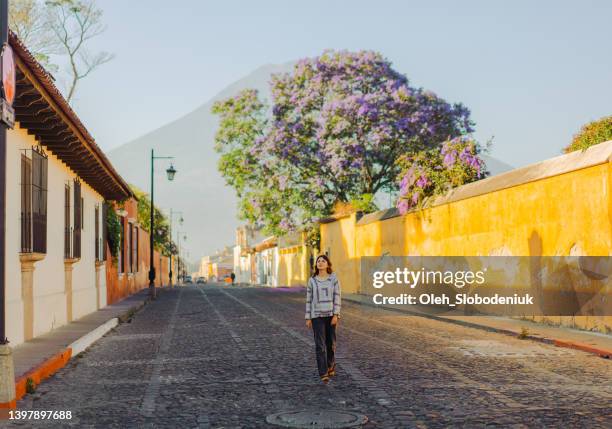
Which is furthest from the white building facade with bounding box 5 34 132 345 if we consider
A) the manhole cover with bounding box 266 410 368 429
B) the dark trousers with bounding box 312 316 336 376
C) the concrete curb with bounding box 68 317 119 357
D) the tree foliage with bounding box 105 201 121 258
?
the tree foliage with bounding box 105 201 121 258

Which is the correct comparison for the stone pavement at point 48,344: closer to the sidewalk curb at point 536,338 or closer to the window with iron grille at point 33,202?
the window with iron grille at point 33,202

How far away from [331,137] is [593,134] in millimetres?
20291

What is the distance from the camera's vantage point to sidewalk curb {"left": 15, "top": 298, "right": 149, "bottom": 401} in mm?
10117

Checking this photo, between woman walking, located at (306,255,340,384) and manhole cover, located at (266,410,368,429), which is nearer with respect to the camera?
manhole cover, located at (266,410,368,429)

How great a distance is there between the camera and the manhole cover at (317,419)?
7.77 m

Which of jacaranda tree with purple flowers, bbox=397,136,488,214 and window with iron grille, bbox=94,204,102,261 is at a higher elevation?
jacaranda tree with purple flowers, bbox=397,136,488,214

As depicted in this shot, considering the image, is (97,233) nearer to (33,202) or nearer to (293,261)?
(33,202)

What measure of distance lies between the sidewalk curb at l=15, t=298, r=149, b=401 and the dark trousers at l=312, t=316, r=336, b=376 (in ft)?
12.1

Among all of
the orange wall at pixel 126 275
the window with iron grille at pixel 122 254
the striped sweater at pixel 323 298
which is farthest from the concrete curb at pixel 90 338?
the window with iron grille at pixel 122 254

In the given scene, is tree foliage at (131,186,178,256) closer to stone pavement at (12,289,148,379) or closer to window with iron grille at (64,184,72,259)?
window with iron grille at (64,184,72,259)

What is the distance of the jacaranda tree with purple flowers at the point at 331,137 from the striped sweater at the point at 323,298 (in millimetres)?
31844

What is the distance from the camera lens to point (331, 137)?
43.9 m

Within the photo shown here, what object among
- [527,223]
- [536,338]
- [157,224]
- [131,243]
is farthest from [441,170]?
[157,224]

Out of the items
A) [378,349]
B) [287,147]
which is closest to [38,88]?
[378,349]
